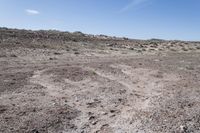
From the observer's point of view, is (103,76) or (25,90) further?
(103,76)

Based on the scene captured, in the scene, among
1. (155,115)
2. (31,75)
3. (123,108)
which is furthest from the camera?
(31,75)

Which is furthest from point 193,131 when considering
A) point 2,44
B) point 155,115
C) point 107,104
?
point 2,44

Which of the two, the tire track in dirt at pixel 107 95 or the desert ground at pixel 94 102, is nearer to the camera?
the desert ground at pixel 94 102

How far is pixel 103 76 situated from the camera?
15.8 m

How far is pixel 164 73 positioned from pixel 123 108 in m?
8.73

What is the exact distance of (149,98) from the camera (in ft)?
38.0

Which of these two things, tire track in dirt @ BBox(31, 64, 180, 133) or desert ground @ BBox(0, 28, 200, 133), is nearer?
desert ground @ BBox(0, 28, 200, 133)

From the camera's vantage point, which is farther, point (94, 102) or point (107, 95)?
point (107, 95)

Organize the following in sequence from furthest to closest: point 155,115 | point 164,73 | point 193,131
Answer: point 164,73, point 155,115, point 193,131

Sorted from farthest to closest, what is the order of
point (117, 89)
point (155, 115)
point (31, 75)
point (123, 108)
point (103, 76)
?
point (103, 76) → point (31, 75) → point (117, 89) → point (123, 108) → point (155, 115)

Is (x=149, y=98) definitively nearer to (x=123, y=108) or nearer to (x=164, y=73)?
(x=123, y=108)

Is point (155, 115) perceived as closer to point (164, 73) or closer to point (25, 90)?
point (25, 90)

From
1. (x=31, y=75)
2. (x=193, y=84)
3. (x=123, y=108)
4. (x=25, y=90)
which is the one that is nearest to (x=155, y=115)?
(x=123, y=108)

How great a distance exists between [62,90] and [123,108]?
3010mm
